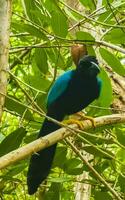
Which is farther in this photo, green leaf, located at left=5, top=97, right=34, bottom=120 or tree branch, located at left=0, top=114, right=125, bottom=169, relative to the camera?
green leaf, located at left=5, top=97, right=34, bottom=120

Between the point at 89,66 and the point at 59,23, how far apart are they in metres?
0.55

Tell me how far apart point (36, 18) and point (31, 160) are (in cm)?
58

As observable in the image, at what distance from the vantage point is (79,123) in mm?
2273

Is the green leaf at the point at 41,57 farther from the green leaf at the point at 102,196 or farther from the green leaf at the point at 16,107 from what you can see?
the green leaf at the point at 102,196

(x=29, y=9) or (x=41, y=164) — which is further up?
(x=29, y=9)

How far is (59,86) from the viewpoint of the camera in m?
2.46

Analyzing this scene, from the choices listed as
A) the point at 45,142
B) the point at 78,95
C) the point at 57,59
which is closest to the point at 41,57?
the point at 57,59

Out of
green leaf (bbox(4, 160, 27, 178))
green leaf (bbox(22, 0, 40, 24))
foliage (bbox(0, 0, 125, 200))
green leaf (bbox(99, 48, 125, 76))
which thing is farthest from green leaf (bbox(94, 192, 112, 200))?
green leaf (bbox(22, 0, 40, 24))

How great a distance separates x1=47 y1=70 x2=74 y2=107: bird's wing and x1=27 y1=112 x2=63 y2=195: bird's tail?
0.19 meters

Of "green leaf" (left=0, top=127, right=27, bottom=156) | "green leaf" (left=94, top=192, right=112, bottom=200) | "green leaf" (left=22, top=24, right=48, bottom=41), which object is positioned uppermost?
"green leaf" (left=22, top=24, right=48, bottom=41)

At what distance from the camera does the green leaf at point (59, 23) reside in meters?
1.89

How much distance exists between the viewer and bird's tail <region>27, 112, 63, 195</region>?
81.4 inches

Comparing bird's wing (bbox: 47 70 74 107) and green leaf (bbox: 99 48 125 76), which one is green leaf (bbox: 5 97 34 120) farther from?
green leaf (bbox: 99 48 125 76)

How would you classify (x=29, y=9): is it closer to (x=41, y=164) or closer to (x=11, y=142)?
(x=11, y=142)
